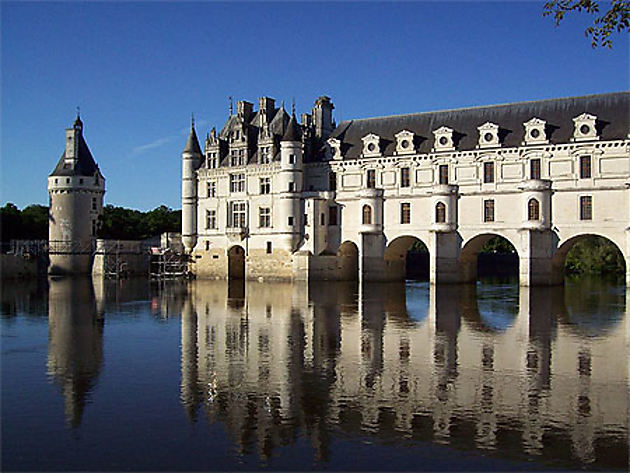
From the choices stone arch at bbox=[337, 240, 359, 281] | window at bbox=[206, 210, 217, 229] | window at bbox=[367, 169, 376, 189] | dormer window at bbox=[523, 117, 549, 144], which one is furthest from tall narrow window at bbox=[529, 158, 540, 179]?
window at bbox=[206, 210, 217, 229]

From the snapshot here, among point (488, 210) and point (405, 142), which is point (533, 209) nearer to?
point (488, 210)

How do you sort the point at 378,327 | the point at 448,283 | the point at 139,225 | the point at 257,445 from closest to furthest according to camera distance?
the point at 257,445, the point at 378,327, the point at 448,283, the point at 139,225

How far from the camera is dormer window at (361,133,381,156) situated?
48.4 meters

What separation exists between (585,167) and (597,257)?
26498 millimetres

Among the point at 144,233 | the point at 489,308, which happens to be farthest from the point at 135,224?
the point at 489,308

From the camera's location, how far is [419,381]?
13969mm

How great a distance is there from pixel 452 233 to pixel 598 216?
886 cm

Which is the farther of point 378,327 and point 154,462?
point 378,327

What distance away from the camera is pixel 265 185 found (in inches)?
2072

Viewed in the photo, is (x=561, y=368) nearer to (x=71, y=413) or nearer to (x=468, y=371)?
(x=468, y=371)

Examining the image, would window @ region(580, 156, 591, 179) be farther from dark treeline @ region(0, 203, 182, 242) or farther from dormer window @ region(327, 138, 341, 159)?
dark treeline @ region(0, 203, 182, 242)

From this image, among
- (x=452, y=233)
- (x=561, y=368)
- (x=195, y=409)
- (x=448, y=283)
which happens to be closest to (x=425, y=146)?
(x=452, y=233)

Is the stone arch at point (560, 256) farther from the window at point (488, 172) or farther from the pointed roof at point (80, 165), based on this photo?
the pointed roof at point (80, 165)

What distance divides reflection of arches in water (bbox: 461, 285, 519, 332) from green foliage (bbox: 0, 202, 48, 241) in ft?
151
